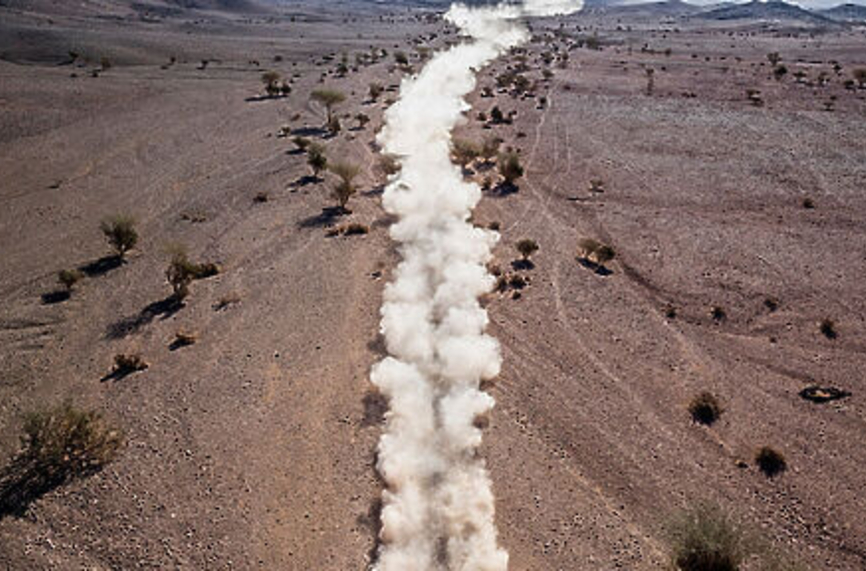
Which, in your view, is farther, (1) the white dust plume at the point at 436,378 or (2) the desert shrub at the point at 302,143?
(2) the desert shrub at the point at 302,143

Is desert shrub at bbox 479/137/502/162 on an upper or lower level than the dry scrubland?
upper

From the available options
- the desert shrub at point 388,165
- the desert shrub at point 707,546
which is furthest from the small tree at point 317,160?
the desert shrub at point 707,546

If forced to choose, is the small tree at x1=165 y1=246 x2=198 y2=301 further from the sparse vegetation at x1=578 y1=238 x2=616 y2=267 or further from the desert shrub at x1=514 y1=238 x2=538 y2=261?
the sparse vegetation at x1=578 y1=238 x2=616 y2=267

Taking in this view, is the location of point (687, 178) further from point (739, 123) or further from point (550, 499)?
point (550, 499)

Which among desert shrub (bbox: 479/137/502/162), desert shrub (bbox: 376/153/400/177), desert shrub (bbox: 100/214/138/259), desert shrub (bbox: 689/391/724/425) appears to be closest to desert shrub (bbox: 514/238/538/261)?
desert shrub (bbox: 689/391/724/425)

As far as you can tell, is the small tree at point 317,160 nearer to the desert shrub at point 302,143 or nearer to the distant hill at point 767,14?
the desert shrub at point 302,143

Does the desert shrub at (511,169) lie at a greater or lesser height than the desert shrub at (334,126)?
lesser

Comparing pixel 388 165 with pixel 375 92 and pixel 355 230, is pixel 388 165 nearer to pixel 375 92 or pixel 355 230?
pixel 355 230
